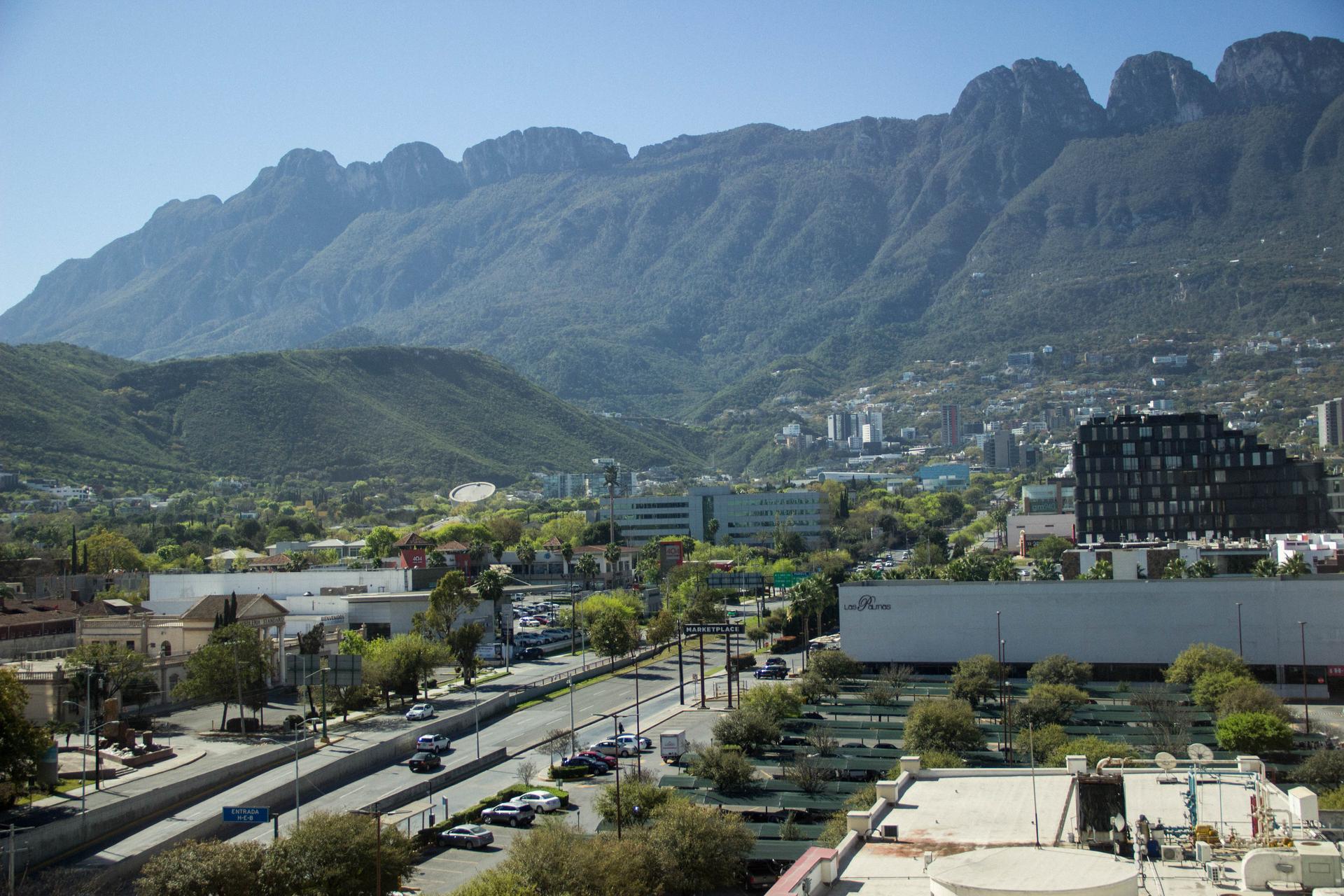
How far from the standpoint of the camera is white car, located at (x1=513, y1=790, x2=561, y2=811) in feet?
156

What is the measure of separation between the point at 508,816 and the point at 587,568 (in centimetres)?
9728

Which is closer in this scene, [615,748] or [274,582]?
[615,748]

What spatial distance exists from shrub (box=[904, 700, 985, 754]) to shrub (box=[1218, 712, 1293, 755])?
9648 mm

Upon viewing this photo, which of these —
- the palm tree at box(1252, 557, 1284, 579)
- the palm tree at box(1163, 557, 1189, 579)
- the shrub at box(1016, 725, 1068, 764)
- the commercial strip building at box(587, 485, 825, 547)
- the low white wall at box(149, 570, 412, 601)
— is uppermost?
the commercial strip building at box(587, 485, 825, 547)

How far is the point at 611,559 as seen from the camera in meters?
144

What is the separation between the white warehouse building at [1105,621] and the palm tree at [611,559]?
213 feet

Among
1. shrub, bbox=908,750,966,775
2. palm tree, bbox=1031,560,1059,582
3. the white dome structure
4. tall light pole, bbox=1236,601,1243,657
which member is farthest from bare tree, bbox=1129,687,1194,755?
palm tree, bbox=1031,560,1059,582

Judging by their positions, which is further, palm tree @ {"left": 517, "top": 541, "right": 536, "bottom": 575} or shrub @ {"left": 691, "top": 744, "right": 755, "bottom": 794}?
palm tree @ {"left": 517, "top": 541, "right": 536, "bottom": 575}

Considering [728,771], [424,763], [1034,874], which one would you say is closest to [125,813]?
[424,763]

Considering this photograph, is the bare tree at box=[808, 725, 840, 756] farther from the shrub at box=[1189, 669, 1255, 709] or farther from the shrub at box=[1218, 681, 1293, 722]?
the shrub at box=[1189, 669, 1255, 709]

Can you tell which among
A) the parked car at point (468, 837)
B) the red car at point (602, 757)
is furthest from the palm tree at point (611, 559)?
the parked car at point (468, 837)

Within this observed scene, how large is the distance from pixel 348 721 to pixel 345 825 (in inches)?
1174

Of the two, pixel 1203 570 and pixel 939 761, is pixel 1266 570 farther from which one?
pixel 939 761

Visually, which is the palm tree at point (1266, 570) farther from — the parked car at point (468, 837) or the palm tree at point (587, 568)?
the palm tree at point (587, 568)
